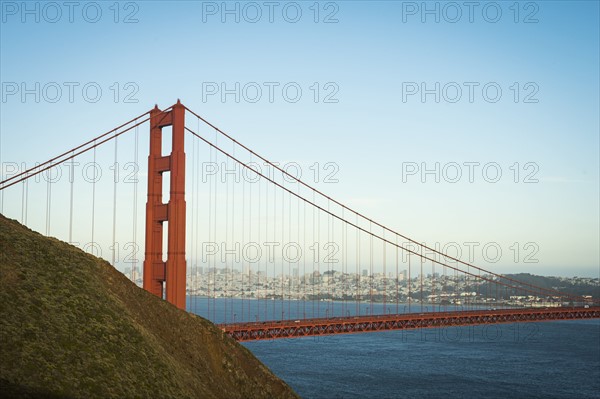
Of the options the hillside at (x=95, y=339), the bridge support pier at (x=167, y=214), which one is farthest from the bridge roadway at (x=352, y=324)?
the hillside at (x=95, y=339)

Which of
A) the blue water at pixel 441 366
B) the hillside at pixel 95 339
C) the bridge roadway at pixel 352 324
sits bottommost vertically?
the blue water at pixel 441 366

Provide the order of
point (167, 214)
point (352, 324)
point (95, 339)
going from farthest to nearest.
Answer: point (352, 324) → point (167, 214) → point (95, 339)

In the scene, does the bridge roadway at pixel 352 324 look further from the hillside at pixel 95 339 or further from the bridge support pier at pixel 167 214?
the hillside at pixel 95 339

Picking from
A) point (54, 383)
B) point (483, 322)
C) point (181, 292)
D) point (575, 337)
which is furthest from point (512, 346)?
point (54, 383)

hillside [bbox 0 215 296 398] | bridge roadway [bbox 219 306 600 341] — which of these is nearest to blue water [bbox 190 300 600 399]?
bridge roadway [bbox 219 306 600 341]

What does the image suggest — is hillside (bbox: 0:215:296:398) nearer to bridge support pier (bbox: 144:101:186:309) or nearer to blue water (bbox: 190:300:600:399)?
bridge support pier (bbox: 144:101:186:309)

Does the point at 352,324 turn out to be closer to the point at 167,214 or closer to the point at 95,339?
the point at 167,214

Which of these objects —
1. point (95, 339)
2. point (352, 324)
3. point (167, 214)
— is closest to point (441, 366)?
point (352, 324)
